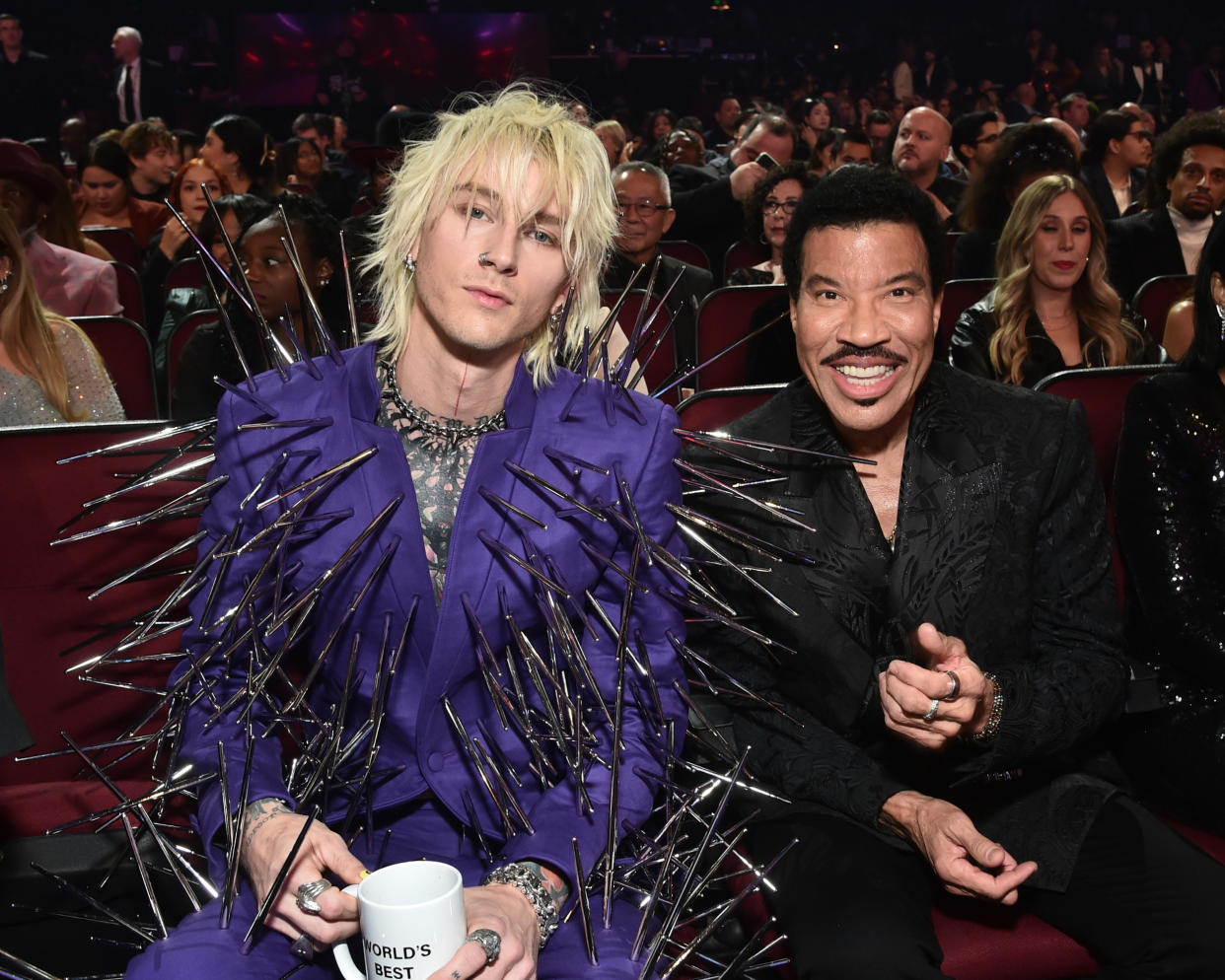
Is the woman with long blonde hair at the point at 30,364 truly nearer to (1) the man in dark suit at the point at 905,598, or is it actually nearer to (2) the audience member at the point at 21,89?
(1) the man in dark suit at the point at 905,598

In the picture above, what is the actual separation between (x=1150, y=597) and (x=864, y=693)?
1.81ft

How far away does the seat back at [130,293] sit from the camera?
4.42m

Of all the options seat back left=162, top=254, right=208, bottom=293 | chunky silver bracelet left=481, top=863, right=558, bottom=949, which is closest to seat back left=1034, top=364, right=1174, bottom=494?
chunky silver bracelet left=481, top=863, right=558, bottom=949

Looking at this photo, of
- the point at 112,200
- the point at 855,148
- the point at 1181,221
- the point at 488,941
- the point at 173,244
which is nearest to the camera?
the point at 488,941

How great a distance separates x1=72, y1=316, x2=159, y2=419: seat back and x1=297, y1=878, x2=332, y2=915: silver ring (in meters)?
2.07

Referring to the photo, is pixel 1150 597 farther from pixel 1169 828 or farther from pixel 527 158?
pixel 527 158

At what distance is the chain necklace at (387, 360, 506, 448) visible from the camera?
5.55ft

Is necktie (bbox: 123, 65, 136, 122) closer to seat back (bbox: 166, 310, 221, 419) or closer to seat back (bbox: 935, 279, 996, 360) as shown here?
seat back (bbox: 166, 310, 221, 419)

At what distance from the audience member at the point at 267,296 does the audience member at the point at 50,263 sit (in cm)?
76

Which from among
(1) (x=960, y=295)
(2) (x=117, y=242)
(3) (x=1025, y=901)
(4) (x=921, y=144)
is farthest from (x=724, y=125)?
(3) (x=1025, y=901)

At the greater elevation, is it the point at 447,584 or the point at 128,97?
the point at 128,97

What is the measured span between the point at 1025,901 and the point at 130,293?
3738 mm

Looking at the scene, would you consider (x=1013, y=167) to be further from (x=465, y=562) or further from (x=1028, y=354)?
(x=465, y=562)

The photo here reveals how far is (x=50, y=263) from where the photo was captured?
4.05 metres
